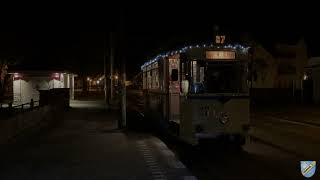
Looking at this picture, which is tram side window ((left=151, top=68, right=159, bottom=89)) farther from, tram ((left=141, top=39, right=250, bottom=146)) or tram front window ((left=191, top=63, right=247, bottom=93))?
tram front window ((left=191, top=63, right=247, bottom=93))

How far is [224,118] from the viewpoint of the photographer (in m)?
17.2

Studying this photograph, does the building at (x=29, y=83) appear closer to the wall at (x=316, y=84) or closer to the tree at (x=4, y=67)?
the tree at (x=4, y=67)

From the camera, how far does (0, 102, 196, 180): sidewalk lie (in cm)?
1252

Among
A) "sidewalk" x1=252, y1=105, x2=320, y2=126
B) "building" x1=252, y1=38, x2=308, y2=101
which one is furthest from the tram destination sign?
"building" x1=252, y1=38, x2=308, y2=101

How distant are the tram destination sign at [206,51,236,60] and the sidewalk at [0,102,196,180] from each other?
3.24 meters

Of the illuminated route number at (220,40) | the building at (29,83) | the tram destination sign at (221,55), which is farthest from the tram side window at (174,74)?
the building at (29,83)

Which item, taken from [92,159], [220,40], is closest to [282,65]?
[220,40]

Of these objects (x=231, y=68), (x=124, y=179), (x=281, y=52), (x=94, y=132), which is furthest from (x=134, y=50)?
(x=124, y=179)

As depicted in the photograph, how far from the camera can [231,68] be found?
1728cm

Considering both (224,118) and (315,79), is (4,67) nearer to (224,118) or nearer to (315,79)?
(315,79)

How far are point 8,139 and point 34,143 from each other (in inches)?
41.4

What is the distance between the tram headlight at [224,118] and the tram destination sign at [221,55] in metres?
1.74

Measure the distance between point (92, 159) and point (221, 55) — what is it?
5.29 m

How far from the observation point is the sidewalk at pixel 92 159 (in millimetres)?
12516
